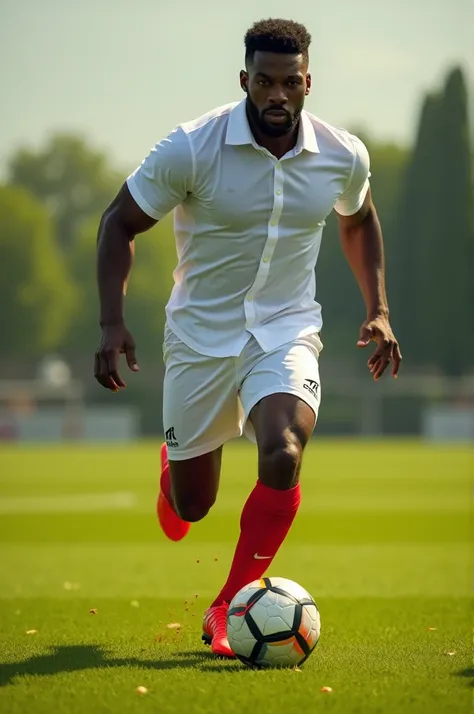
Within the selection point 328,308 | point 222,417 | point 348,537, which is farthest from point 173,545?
point 328,308

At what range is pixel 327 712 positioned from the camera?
5.00 meters

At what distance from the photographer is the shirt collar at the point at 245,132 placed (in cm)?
655

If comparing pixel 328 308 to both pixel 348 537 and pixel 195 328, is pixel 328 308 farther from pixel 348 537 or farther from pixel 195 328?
pixel 195 328

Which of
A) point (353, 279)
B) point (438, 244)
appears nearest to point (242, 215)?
point (353, 279)

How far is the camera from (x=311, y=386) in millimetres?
6602

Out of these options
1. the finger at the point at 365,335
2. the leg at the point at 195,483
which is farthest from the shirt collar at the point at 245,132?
the leg at the point at 195,483

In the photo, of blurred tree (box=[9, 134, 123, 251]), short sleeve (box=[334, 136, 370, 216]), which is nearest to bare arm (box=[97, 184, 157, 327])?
short sleeve (box=[334, 136, 370, 216])

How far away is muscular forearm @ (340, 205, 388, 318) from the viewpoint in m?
7.21

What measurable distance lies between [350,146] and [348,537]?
9.23 m

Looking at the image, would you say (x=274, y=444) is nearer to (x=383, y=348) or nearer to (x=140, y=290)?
(x=383, y=348)

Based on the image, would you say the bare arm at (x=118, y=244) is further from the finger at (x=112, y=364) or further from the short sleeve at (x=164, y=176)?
the finger at (x=112, y=364)

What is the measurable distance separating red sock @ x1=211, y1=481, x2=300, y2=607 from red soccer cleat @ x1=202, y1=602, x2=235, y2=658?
8 cm

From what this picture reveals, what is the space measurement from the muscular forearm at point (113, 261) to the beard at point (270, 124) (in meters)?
0.81

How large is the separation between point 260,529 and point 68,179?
70.9 metres
